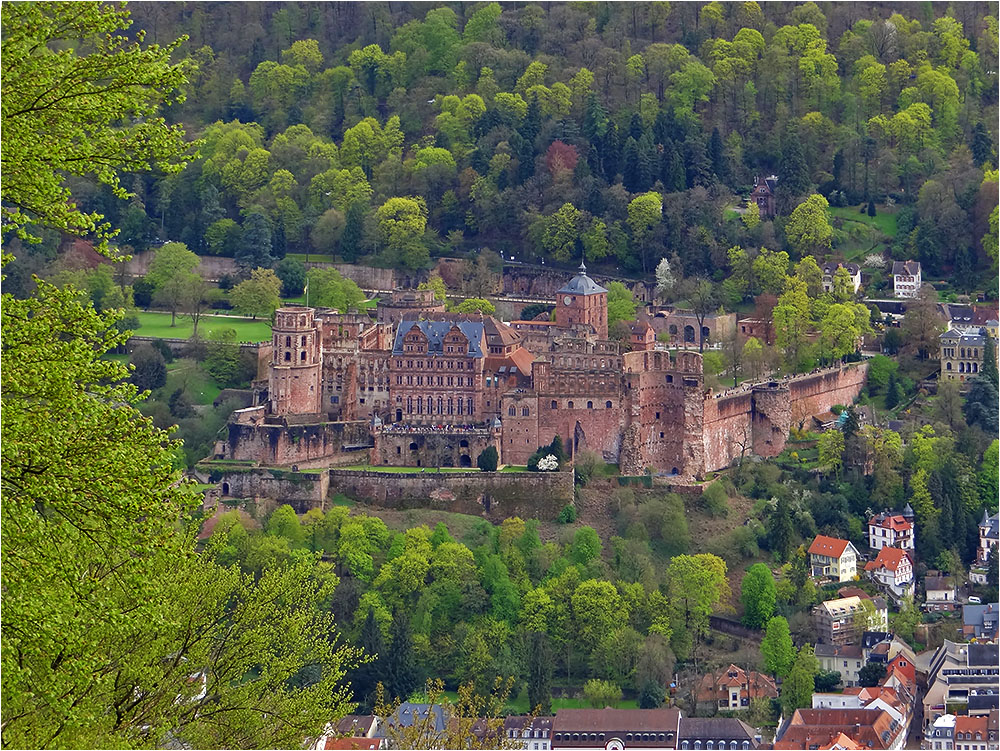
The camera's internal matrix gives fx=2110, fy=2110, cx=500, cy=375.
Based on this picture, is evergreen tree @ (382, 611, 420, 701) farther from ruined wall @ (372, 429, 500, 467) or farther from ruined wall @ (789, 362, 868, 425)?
ruined wall @ (789, 362, 868, 425)

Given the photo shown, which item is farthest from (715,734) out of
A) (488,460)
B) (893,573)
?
(488,460)

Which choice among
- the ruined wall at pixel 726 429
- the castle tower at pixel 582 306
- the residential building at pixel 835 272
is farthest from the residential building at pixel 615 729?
the residential building at pixel 835 272

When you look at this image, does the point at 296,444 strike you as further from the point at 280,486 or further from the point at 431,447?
the point at 431,447

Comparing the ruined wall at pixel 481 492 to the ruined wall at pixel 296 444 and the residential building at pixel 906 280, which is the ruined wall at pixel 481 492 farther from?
the residential building at pixel 906 280

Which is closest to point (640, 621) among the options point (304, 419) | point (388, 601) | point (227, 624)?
point (388, 601)

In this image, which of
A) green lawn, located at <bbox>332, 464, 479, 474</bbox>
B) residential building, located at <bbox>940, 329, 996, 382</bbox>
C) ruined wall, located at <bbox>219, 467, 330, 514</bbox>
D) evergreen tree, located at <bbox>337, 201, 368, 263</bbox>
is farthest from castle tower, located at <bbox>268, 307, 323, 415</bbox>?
residential building, located at <bbox>940, 329, 996, 382</bbox>

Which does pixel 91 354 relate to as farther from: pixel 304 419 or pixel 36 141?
pixel 304 419
